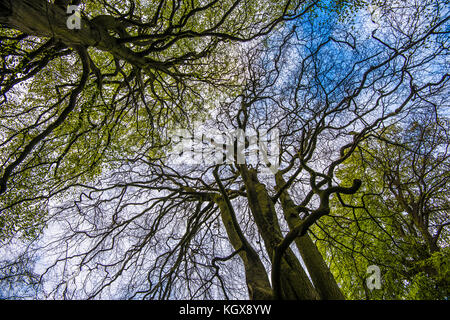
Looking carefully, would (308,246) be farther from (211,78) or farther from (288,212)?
(211,78)

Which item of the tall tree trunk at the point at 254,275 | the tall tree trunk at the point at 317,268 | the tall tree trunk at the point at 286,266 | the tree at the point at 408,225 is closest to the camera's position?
the tall tree trunk at the point at 254,275

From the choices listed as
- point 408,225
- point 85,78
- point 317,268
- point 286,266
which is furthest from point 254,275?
point 408,225

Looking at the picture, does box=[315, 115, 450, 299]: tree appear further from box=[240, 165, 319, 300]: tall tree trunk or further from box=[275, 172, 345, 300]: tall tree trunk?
box=[240, 165, 319, 300]: tall tree trunk

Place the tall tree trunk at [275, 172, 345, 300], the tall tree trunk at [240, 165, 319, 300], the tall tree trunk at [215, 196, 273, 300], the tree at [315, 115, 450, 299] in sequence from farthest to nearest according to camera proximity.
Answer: the tree at [315, 115, 450, 299] → the tall tree trunk at [275, 172, 345, 300] → the tall tree trunk at [240, 165, 319, 300] → the tall tree trunk at [215, 196, 273, 300]

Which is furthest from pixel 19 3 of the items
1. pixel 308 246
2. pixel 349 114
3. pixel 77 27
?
pixel 349 114

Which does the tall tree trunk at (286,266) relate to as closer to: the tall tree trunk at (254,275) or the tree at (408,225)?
the tall tree trunk at (254,275)

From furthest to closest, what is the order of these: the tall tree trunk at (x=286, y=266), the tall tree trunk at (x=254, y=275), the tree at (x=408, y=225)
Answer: the tree at (x=408, y=225)
the tall tree trunk at (x=286, y=266)
the tall tree trunk at (x=254, y=275)

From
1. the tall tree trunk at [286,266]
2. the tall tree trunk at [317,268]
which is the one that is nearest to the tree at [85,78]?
the tall tree trunk at [286,266]

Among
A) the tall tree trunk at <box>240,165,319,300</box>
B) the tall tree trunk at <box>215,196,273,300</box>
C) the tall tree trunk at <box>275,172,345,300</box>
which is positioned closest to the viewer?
the tall tree trunk at <box>215,196,273,300</box>

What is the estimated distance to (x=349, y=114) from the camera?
398 cm

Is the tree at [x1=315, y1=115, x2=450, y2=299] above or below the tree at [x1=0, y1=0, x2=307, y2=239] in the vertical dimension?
below

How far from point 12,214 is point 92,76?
10.4 ft

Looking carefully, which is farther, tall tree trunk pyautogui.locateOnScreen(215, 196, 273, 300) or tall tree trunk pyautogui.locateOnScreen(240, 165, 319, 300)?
tall tree trunk pyautogui.locateOnScreen(240, 165, 319, 300)

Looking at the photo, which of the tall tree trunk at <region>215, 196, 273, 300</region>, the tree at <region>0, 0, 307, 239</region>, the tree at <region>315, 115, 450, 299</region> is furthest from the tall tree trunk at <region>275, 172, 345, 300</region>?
the tree at <region>0, 0, 307, 239</region>
